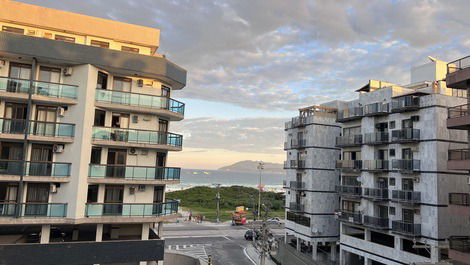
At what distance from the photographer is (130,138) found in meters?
25.5

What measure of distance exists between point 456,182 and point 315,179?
15415mm

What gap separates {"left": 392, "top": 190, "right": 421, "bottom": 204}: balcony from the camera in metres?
29.2

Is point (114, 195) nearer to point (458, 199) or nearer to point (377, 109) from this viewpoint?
point (458, 199)

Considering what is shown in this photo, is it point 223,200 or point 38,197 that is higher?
point 38,197

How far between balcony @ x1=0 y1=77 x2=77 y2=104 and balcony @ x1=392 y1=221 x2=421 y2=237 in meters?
27.5

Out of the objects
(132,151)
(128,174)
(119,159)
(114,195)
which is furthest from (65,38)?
(114,195)

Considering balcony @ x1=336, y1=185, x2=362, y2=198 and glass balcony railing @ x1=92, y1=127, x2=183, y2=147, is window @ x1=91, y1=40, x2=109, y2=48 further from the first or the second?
balcony @ x1=336, y1=185, x2=362, y2=198

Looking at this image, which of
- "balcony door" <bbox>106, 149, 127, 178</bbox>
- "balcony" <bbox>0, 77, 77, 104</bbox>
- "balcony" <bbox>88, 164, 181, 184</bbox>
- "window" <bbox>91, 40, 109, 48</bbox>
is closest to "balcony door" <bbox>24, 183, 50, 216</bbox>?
"balcony" <bbox>88, 164, 181, 184</bbox>

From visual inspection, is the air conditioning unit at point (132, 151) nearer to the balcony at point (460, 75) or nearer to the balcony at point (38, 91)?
the balcony at point (38, 91)

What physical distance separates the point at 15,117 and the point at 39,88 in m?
2.71

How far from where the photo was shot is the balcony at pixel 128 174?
80.3 feet

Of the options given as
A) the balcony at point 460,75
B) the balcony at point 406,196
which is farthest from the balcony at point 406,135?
the balcony at point 460,75

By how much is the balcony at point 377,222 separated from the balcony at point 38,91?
27.2 m

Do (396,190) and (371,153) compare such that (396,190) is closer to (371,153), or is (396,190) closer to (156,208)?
(371,153)
